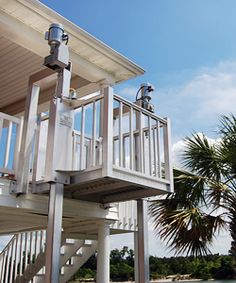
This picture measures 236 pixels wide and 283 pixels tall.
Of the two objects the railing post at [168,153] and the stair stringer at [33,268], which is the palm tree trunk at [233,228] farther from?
the stair stringer at [33,268]

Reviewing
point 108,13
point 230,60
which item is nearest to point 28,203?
point 108,13

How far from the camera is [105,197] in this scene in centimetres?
457

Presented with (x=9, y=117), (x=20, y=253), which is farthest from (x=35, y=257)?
(x=9, y=117)

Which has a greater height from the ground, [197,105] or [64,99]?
[197,105]

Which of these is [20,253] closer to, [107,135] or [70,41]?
[70,41]

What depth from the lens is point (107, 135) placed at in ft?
11.0

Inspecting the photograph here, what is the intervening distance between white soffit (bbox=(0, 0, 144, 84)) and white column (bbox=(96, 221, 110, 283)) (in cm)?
228

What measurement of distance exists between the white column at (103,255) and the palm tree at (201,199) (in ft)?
3.81

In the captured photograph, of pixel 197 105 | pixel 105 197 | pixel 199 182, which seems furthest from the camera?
pixel 197 105

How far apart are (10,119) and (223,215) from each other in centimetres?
370

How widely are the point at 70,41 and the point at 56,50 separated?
1.03m

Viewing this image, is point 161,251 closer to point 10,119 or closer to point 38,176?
point 38,176

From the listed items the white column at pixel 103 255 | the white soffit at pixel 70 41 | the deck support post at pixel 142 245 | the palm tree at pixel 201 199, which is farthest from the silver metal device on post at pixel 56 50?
the palm tree at pixel 201 199

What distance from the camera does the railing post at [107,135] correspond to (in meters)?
3.28
